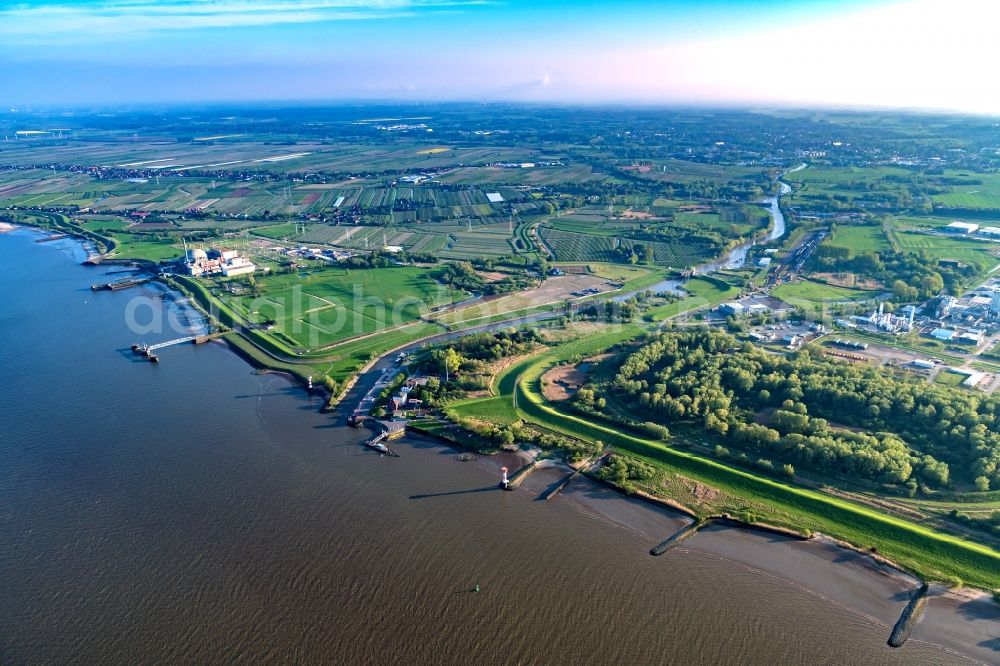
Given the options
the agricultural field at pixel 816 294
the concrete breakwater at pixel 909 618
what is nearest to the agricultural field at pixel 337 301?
the agricultural field at pixel 816 294

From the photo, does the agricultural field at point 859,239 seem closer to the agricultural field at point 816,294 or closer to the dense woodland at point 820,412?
the agricultural field at point 816,294

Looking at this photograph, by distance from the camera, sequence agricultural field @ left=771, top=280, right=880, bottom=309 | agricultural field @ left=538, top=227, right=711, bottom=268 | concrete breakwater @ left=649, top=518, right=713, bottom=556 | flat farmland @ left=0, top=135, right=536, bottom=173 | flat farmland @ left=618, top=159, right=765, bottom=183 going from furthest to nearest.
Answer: flat farmland @ left=0, top=135, right=536, bottom=173 → flat farmland @ left=618, top=159, right=765, bottom=183 → agricultural field @ left=538, top=227, right=711, bottom=268 → agricultural field @ left=771, top=280, right=880, bottom=309 → concrete breakwater @ left=649, top=518, right=713, bottom=556

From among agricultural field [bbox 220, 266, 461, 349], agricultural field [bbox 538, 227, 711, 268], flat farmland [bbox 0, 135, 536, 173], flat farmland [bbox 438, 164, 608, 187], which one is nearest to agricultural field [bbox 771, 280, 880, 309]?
agricultural field [bbox 538, 227, 711, 268]

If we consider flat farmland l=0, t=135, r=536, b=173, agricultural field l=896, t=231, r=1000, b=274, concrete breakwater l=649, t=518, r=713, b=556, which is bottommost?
concrete breakwater l=649, t=518, r=713, b=556

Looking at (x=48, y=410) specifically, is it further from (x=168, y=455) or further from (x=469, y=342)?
(x=469, y=342)

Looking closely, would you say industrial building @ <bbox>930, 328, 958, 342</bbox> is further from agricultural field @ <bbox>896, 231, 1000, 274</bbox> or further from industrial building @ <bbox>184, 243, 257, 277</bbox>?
industrial building @ <bbox>184, 243, 257, 277</bbox>

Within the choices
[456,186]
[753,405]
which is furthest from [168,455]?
[456,186]

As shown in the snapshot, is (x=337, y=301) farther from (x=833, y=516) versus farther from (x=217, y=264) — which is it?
(x=833, y=516)

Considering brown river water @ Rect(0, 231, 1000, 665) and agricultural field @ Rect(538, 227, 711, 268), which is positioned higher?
agricultural field @ Rect(538, 227, 711, 268)
